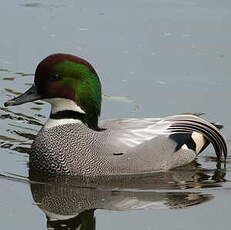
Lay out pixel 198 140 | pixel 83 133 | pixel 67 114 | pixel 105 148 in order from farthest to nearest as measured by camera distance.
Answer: pixel 198 140, pixel 67 114, pixel 83 133, pixel 105 148

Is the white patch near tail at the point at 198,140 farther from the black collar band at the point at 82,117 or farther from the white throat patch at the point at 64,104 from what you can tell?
the white throat patch at the point at 64,104

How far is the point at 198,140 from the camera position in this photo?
1090cm

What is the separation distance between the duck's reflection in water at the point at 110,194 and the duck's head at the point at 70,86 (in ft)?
2.32

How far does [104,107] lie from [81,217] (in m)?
2.97

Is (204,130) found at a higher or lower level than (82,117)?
lower

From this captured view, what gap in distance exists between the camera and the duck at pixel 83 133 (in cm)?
1023

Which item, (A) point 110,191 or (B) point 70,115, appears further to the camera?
(B) point 70,115

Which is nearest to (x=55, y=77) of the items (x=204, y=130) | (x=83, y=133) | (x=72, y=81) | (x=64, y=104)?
(x=72, y=81)

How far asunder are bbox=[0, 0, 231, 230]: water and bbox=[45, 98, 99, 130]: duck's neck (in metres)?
0.61

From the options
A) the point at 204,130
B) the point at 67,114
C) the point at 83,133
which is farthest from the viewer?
Result: the point at 204,130

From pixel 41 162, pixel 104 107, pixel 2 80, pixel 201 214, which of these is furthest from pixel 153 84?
pixel 201 214

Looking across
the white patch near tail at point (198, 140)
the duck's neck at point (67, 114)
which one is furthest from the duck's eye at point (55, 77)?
the white patch near tail at point (198, 140)

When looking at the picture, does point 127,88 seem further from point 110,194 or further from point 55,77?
point 110,194

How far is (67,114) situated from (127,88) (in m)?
2.22
